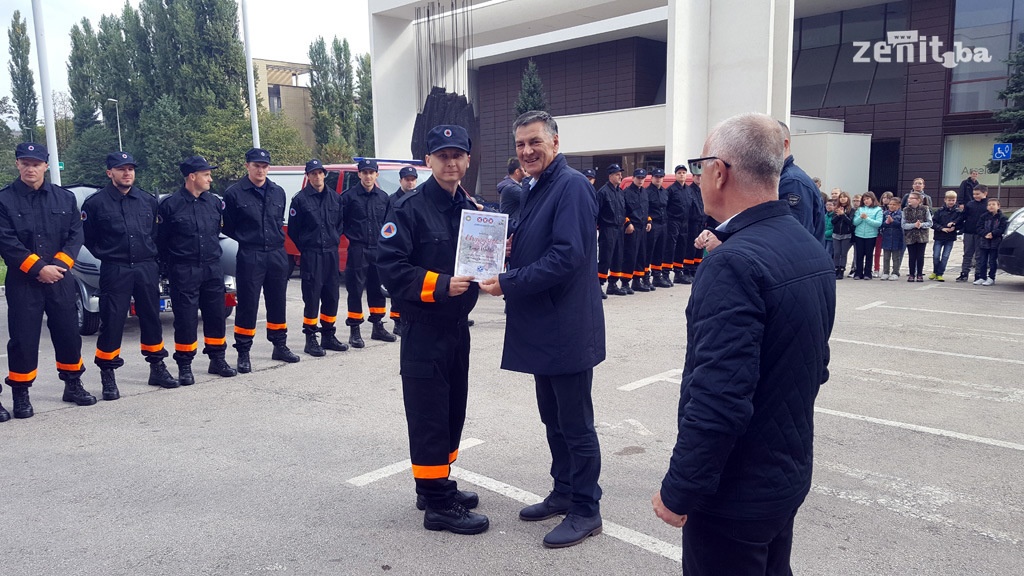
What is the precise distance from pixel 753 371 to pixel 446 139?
7.49ft

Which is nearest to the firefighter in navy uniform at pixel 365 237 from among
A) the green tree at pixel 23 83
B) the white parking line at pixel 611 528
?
the white parking line at pixel 611 528

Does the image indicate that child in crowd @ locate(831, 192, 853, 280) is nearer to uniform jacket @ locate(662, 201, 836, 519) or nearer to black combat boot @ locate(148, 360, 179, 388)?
black combat boot @ locate(148, 360, 179, 388)

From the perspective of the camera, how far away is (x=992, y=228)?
1295 cm

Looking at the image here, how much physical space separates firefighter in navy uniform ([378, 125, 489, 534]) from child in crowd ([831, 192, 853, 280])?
1217 centimetres

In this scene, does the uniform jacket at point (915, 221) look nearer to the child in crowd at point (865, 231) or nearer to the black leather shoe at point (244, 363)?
the child in crowd at point (865, 231)

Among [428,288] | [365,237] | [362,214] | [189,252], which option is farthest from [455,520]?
[362,214]

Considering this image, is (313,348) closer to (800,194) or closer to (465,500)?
(465,500)

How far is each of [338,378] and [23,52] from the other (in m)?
56.4

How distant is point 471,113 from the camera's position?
2625 centimetres

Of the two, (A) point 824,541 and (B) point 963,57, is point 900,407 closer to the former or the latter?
(A) point 824,541

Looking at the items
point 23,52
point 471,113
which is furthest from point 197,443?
point 23,52

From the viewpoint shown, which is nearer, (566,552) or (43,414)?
(566,552)

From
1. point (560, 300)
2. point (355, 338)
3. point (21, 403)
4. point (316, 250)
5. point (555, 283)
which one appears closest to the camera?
point (555, 283)

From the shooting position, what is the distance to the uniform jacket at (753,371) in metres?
1.96
